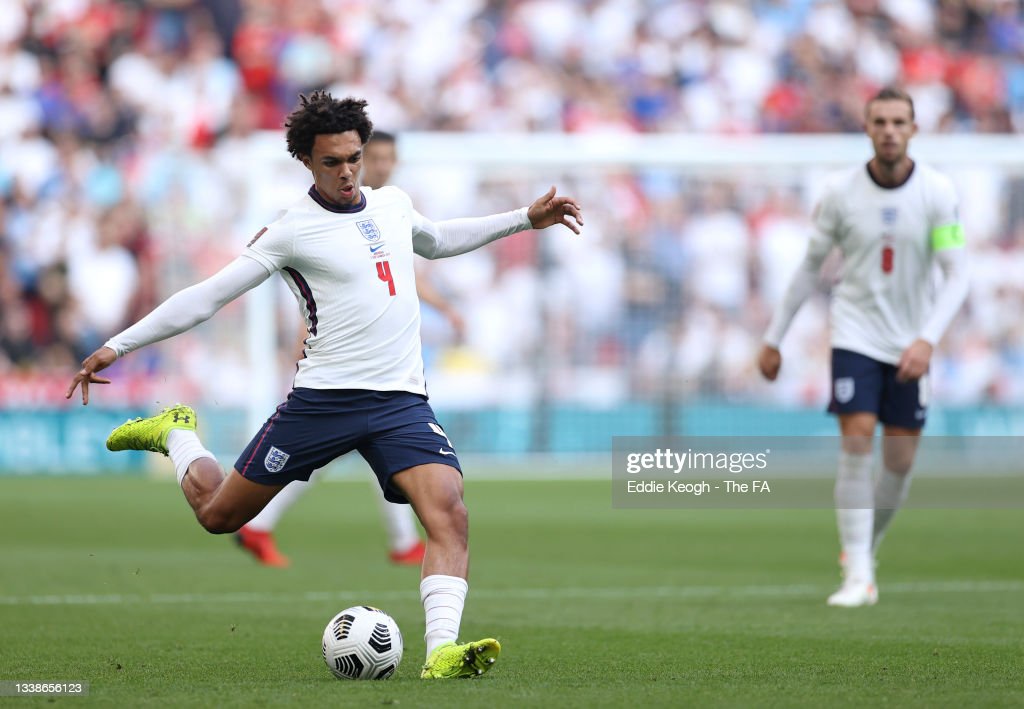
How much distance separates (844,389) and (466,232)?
3050 millimetres

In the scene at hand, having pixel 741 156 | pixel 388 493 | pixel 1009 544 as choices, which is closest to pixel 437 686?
pixel 388 493

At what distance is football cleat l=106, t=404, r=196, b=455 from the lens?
7.42 meters

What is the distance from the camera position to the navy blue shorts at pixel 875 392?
9.13 meters

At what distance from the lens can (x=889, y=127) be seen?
8.95 meters

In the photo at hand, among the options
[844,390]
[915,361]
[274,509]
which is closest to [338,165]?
[915,361]

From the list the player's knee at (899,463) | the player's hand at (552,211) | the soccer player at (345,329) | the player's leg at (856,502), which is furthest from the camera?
the player's knee at (899,463)

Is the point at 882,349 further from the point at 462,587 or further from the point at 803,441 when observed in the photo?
the point at 803,441

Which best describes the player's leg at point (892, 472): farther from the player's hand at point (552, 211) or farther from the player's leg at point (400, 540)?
the player's leg at point (400, 540)

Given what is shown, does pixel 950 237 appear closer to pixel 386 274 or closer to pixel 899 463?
pixel 899 463

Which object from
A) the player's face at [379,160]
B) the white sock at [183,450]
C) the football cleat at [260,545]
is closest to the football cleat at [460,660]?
the white sock at [183,450]

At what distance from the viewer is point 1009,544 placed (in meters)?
13.0

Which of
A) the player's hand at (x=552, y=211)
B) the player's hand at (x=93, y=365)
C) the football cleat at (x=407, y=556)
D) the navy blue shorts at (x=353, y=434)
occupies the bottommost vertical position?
the football cleat at (x=407, y=556)

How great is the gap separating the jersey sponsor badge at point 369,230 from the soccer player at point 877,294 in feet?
11.7

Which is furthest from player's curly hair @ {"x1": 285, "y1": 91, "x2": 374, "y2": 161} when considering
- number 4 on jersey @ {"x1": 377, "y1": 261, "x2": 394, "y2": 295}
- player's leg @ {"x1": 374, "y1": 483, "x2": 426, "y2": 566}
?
player's leg @ {"x1": 374, "y1": 483, "x2": 426, "y2": 566}
